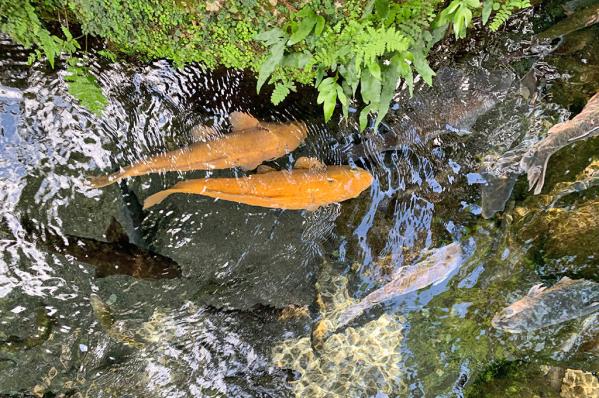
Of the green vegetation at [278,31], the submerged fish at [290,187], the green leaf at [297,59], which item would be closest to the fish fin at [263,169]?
the submerged fish at [290,187]

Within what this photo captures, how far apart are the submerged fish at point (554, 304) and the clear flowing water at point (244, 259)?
7.9 inches

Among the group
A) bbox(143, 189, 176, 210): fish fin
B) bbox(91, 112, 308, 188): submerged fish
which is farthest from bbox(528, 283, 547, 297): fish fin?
bbox(143, 189, 176, 210): fish fin

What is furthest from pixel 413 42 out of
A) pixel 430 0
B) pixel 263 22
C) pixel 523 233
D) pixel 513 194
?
pixel 523 233

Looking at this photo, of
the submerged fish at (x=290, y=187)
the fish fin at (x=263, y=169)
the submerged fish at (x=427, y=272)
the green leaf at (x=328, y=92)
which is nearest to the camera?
the green leaf at (x=328, y=92)

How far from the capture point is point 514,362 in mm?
6176

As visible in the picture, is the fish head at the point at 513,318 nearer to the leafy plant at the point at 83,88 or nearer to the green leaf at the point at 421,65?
the green leaf at the point at 421,65

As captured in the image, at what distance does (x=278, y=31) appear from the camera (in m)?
4.04

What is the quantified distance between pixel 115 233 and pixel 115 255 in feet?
0.96

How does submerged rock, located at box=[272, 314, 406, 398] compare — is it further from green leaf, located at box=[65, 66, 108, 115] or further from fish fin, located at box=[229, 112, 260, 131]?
green leaf, located at box=[65, 66, 108, 115]

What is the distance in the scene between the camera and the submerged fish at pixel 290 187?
17.2ft

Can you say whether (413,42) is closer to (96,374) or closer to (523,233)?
(523,233)

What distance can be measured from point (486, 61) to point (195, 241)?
4251 millimetres

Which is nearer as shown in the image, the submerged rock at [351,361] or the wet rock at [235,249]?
the wet rock at [235,249]

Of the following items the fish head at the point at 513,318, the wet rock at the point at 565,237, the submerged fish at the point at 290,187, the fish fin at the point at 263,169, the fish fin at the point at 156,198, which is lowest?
the fish head at the point at 513,318
